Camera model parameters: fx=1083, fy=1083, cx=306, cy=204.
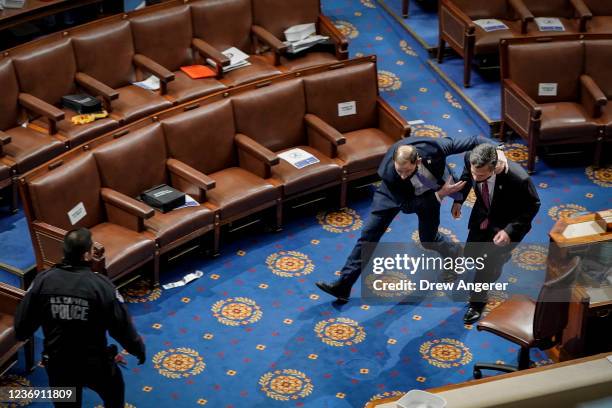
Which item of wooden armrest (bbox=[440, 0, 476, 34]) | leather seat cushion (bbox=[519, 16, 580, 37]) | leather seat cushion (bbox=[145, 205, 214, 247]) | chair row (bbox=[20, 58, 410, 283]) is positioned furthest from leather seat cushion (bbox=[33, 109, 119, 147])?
leather seat cushion (bbox=[519, 16, 580, 37])

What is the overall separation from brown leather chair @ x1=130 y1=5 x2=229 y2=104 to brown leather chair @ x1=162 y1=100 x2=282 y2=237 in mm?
780

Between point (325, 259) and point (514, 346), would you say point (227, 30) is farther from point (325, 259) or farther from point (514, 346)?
point (514, 346)

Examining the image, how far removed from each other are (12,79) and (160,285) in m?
2.07

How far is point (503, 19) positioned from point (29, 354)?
553 centimetres

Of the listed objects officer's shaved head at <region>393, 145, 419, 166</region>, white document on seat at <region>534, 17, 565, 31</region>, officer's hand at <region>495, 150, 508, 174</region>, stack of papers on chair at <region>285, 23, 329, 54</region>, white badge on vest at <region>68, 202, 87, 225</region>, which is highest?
officer's shaved head at <region>393, 145, 419, 166</region>

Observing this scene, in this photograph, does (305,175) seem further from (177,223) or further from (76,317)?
(76,317)

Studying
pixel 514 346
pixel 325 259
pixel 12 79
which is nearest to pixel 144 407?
pixel 325 259

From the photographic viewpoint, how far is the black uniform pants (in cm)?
558

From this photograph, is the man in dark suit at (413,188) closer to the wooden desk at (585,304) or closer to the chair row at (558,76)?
the wooden desk at (585,304)

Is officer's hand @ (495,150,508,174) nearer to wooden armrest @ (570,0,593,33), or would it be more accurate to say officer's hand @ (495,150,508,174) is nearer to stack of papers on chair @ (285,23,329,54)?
stack of papers on chair @ (285,23,329,54)

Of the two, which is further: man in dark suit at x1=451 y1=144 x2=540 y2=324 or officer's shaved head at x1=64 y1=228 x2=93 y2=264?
man in dark suit at x1=451 y1=144 x2=540 y2=324

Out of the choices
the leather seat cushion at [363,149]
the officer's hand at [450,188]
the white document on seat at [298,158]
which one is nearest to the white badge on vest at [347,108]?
the leather seat cushion at [363,149]

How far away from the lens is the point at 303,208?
27.3ft

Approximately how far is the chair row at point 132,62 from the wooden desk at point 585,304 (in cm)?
343
